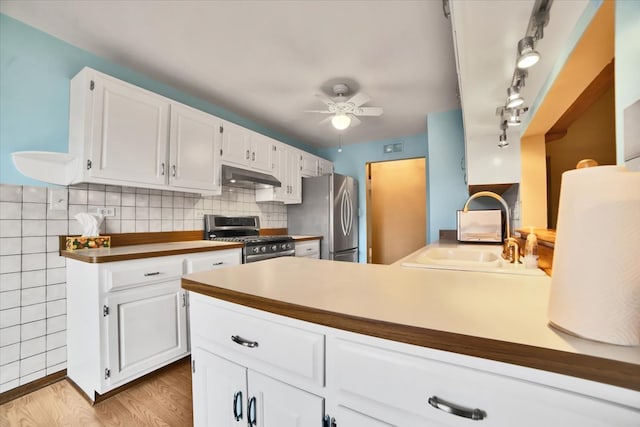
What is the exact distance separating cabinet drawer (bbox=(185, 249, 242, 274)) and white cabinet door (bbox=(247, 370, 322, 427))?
1.54 meters

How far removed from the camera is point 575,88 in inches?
48.9

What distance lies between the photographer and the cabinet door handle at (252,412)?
32.6 inches

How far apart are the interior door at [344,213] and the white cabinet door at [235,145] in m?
1.23

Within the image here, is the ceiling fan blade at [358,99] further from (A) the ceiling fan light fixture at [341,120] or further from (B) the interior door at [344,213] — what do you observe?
(B) the interior door at [344,213]

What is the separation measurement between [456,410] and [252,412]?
591mm

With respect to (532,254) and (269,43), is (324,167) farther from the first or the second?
(532,254)

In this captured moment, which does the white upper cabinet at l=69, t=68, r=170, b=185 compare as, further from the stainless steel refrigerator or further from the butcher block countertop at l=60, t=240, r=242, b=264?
the stainless steel refrigerator

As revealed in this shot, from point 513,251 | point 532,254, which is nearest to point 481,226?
point 513,251

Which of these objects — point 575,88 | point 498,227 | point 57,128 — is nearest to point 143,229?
point 57,128

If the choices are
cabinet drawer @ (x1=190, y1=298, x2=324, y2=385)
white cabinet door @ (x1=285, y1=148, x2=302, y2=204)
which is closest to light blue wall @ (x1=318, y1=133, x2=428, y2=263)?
white cabinet door @ (x1=285, y1=148, x2=302, y2=204)

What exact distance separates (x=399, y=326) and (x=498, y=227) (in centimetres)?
256

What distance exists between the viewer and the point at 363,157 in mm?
4449

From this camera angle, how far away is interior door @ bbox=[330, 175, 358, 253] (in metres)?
3.79

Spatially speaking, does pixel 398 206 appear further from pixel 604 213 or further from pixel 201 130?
pixel 604 213
